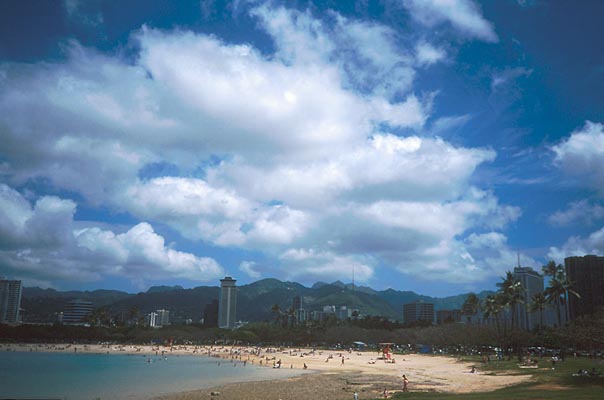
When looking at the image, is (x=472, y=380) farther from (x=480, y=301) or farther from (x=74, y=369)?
(x=480, y=301)

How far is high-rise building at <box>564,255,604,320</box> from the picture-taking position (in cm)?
13950

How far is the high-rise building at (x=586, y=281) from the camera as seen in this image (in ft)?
458

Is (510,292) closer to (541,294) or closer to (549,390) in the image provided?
(541,294)

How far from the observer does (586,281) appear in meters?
144

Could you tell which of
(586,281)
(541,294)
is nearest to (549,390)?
(541,294)

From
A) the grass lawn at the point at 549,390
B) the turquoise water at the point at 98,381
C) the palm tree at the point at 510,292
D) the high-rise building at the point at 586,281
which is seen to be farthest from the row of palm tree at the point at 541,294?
the high-rise building at the point at 586,281

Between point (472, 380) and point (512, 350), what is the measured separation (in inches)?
1421

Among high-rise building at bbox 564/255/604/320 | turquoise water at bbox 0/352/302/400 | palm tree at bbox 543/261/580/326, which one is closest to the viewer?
turquoise water at bbox 0/352/302/400

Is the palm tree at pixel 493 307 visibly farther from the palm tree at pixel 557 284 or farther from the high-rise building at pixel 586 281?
the high-rise building at pixel 586 281

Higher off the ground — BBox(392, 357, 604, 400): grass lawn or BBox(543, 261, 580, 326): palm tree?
BBox(543, 261, 580, 326): palm tree

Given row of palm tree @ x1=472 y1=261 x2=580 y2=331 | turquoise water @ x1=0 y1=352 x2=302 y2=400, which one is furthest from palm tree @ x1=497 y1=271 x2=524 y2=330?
turquoise water @ x1=0 y1=352 x2=302 y2=400

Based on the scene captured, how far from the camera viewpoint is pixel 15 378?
5441 cm

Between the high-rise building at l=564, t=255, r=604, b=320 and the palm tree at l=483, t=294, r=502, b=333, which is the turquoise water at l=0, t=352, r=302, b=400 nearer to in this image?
the palm tree at l=483, t=294, r=502, b=333

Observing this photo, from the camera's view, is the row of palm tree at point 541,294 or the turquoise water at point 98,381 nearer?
the turquoise water at point 98,381
